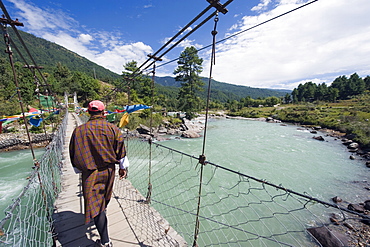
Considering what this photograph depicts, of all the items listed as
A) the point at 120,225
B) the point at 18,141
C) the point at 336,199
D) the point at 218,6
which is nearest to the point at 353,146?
the point at 336,199

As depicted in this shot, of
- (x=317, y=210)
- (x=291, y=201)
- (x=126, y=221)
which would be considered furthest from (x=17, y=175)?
(x=317, y=210)

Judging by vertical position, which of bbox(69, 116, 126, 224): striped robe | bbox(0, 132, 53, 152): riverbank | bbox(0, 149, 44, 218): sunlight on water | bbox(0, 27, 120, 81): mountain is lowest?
bbox(0, 149, 44, 218): sunlight on water

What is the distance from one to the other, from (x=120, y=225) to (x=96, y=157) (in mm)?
994

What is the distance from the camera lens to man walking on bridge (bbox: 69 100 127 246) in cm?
135

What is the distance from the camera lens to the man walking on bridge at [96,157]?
135cm

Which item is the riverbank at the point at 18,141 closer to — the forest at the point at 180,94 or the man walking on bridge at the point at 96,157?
the forest at the point at 180,94

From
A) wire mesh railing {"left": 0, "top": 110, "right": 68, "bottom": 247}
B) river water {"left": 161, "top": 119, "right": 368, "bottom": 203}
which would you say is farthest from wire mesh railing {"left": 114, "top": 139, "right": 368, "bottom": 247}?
river water {"left": 161, "top": 119, "right": 368, "bottom": 203}

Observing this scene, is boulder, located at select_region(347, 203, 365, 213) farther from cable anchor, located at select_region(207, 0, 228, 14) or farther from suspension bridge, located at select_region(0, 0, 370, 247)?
cable anchor, located at select_region(207, 0, 228, 14)

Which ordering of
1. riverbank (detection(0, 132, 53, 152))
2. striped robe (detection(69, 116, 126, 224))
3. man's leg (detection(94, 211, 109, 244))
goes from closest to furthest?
striped robe (detection(69, 116, 126, 224))
man's leg (detection(94, 211, 109, 244))
riverbank (detection(0, 132, 53, 152))

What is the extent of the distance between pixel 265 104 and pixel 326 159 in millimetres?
45699

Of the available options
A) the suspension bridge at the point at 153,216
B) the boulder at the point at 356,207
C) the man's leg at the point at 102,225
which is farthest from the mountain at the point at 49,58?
the boulder at the point at 356,207

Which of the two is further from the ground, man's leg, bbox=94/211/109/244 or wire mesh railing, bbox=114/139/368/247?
man's leg, bbox=94/211/109/244

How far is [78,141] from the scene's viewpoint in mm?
1354

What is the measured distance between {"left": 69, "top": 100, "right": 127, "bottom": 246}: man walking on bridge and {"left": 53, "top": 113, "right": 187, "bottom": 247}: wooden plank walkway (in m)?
0.34
